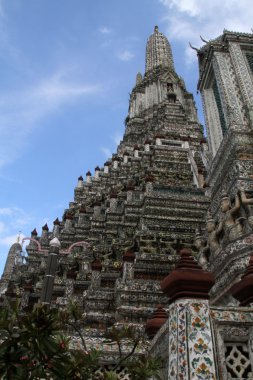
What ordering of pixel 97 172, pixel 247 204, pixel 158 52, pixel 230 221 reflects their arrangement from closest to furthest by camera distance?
pixel 230 221
pixel 247 204
pixel 97 172
pixel 158 52

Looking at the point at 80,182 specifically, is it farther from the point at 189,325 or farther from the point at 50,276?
the point at 189,325

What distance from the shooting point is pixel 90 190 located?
29922mm

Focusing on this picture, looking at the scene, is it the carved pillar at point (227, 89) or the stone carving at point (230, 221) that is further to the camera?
Result: the carved pillar at point (227, 89)

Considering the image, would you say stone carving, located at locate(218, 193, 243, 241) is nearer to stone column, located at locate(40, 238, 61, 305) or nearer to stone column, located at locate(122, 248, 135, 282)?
stone column, located at locate(122, 248, 135, 282)

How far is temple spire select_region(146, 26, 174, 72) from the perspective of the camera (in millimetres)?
49250

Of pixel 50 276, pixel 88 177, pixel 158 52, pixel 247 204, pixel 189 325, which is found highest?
pixel 158 52

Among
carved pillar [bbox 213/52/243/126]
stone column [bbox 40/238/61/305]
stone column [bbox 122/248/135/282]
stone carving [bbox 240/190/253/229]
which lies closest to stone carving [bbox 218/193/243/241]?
stone carving [bbox 240/190/253/229]

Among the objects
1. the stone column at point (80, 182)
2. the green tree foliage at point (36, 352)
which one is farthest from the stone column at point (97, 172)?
the green tree foliage at point (36, 352)

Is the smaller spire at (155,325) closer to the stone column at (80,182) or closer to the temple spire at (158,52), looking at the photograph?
the stone column at (80,182)

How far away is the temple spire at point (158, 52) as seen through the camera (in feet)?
162

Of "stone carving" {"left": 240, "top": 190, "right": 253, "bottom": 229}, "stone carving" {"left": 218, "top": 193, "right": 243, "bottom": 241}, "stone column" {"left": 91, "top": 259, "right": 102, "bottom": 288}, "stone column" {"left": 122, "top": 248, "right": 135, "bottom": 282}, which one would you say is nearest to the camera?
"stone carving" {"left": 218, "top": 193, "right": 243, "bottom": 241}

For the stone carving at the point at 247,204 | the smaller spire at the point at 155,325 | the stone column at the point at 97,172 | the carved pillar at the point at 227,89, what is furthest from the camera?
the stone column at the point at 97,172

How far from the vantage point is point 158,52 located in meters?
51.5

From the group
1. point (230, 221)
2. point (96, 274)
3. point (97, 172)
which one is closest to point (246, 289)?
point (230, 221)
